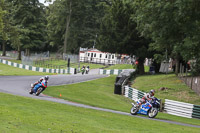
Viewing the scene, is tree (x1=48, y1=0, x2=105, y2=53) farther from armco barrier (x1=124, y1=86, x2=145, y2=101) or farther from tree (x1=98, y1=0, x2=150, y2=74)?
armco barrier (x1=124, y1=86, x2=145, y2=101)

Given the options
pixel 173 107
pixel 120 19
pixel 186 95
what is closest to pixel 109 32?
pixel 120 19

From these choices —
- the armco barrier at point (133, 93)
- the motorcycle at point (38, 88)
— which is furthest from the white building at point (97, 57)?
the motorcycle at point (38, 88)

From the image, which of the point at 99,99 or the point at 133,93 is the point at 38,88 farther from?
the point at 133,93

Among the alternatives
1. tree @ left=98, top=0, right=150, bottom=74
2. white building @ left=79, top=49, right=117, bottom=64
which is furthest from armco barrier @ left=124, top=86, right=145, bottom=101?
white building @ left=79, top=49, right=117, bottom=64

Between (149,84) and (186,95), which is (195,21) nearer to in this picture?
(186,95)

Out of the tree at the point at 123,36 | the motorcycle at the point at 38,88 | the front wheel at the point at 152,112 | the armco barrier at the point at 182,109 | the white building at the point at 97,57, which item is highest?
the tree at the point at 123,36

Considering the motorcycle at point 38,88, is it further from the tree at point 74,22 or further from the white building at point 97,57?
the tree at point 74,22

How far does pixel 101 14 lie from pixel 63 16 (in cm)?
1240

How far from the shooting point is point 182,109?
2281 centimetres

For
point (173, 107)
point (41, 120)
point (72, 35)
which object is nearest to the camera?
point (41, 120)

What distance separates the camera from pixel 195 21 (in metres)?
23.6

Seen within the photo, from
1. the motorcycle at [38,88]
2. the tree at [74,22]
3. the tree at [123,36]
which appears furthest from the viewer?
the tree at [74,22]

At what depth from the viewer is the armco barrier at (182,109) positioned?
72.9 feet

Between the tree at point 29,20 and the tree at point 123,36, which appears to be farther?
the tree at point 29,20
